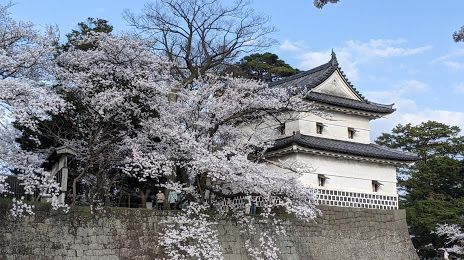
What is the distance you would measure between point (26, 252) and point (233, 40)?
1182cm

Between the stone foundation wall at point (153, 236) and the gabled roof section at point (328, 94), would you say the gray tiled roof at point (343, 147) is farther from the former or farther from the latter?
the stone foundation wall at point (153, 236)

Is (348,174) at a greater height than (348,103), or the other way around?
(348,103)

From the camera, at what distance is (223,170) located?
16.2 meters

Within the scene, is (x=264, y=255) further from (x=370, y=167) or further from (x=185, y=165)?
(x=370, y=167)

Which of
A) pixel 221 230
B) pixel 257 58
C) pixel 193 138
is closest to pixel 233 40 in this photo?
pixel 193 138

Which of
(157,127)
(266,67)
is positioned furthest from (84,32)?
(266,67)

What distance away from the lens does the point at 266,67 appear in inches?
1476

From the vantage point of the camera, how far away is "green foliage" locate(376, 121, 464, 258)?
3020 cm

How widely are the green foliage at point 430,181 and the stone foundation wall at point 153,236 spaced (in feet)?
28.9

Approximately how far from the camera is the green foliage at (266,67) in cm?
3734

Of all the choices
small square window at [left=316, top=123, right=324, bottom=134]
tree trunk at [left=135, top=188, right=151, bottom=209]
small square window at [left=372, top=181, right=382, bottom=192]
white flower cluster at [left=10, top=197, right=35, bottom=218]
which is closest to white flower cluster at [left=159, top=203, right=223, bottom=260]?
tree trunk at [left=135, top=188, right=151, bottom=209]

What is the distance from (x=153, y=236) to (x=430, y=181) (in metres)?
22.4

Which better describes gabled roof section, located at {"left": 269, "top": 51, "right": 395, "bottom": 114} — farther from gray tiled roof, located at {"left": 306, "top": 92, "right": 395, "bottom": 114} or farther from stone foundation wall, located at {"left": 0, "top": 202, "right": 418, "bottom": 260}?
stone foundation wall, located at {"left": 0, "top": 202, "right": 418, "bottom": 260}

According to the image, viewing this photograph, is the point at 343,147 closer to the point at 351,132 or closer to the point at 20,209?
the point at 351,132
